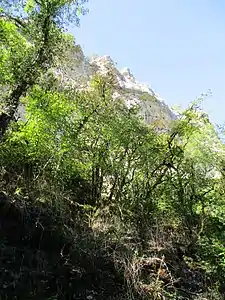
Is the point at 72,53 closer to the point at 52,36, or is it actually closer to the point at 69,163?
the point at 52,36

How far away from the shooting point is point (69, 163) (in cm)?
1343

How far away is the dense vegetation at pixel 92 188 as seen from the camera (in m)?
11.0

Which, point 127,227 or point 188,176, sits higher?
point 188,176

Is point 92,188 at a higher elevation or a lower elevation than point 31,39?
lower

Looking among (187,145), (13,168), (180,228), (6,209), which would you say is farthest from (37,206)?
(187,145)

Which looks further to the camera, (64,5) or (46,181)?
(64,5)

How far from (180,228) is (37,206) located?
18.4 ft

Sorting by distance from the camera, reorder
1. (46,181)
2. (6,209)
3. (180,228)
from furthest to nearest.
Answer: (180,228) → (46,181) → (6,209)

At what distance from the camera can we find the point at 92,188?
14.8m

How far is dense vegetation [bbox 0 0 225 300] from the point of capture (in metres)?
11.0

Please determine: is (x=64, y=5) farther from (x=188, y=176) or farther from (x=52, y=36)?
(x=188, y=176)

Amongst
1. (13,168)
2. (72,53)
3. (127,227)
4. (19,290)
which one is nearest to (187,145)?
(127,227)

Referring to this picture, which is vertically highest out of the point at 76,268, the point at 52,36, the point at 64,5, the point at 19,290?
the point at 64,5

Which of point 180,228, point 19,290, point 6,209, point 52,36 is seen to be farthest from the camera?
point 180,228
